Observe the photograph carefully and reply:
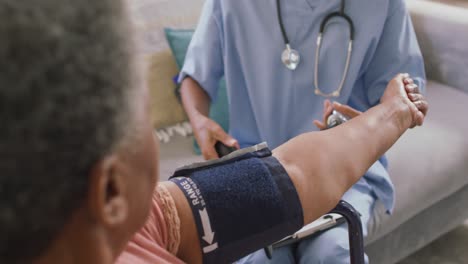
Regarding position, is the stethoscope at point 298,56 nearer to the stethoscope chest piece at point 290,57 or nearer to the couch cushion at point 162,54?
the stethoscope chest piece at point 290,57

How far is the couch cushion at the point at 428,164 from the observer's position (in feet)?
5.08

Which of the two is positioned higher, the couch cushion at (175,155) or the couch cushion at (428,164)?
the couch cushion at (175,155)

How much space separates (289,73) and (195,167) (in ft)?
2.20

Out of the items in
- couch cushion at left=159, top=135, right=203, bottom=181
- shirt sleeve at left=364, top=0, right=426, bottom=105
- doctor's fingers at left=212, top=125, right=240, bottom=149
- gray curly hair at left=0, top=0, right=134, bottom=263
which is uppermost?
gray curly hair at left=0, top=0, right=134, bottom=263

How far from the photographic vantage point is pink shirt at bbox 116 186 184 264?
0.66 metres

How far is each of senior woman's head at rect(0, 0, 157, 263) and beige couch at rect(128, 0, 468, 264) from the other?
1138 mm

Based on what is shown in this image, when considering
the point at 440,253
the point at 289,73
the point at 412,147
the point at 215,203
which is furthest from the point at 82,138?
the point at 440,253

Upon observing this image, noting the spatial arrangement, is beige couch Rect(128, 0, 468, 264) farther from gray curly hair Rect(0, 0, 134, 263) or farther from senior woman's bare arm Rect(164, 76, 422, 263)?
gray curly hair Rect(0, 0, 134, 263)

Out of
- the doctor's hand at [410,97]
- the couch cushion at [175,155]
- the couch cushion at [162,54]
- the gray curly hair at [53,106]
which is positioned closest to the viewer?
the gray curly hair at [53,106]

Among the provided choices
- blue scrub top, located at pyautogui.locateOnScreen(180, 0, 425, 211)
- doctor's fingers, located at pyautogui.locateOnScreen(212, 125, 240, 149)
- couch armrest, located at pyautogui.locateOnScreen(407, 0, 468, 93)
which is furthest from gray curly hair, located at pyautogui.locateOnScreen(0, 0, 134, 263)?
couch armrest, located at pyautogui.locateOnScreen(407, 0, 468, 93)

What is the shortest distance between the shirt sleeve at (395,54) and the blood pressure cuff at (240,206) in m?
0.69

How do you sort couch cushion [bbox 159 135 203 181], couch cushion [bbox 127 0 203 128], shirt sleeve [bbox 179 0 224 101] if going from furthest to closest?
couch cushion [bbox 127 0 203 128]
couch cushion [bbox 159 135 203 181]
shirt sleeve [bbox 179 0 224 101]

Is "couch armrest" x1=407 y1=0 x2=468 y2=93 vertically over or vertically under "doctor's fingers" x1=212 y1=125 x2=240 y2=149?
under

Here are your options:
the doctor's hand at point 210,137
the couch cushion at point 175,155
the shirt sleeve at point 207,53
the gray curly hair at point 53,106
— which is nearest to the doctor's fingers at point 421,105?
the doctor's hand at point 210,137
